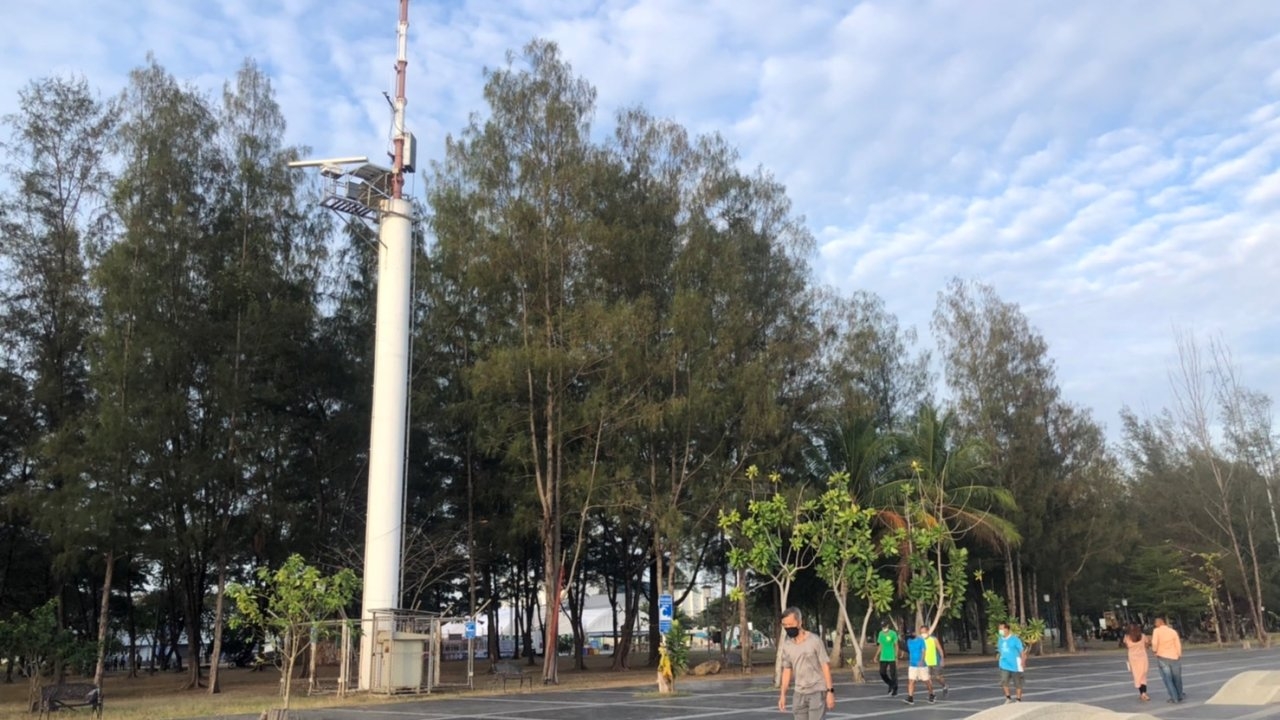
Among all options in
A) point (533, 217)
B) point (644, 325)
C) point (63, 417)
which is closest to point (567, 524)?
point (644, 325)

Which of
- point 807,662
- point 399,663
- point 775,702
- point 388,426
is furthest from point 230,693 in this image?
point 807,662

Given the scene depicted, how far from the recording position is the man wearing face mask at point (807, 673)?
8414 millimetres

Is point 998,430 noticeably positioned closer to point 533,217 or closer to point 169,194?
point 533,217

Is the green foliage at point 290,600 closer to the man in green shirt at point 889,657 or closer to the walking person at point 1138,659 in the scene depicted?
the man in green shirt at point 889,657

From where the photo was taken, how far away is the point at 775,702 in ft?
66.1

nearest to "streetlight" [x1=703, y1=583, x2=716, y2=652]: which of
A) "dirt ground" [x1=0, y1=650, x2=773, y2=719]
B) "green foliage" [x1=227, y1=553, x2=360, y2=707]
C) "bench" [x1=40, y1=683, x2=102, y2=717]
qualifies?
"dirt ground" [x1=0, y1=650, x2=773, y2=719]

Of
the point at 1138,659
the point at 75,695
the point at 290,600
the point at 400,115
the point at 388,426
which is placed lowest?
the point at 75,695

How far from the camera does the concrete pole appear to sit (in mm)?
26594

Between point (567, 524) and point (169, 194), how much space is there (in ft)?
54.7

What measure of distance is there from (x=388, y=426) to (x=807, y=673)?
21.0 metres

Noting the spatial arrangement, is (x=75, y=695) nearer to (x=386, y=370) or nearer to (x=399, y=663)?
(x=399, y=663)

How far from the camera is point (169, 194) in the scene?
1198 inches

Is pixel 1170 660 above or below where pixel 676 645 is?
below

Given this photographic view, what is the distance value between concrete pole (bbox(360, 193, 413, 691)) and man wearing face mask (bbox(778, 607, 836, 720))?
18.7 metres
